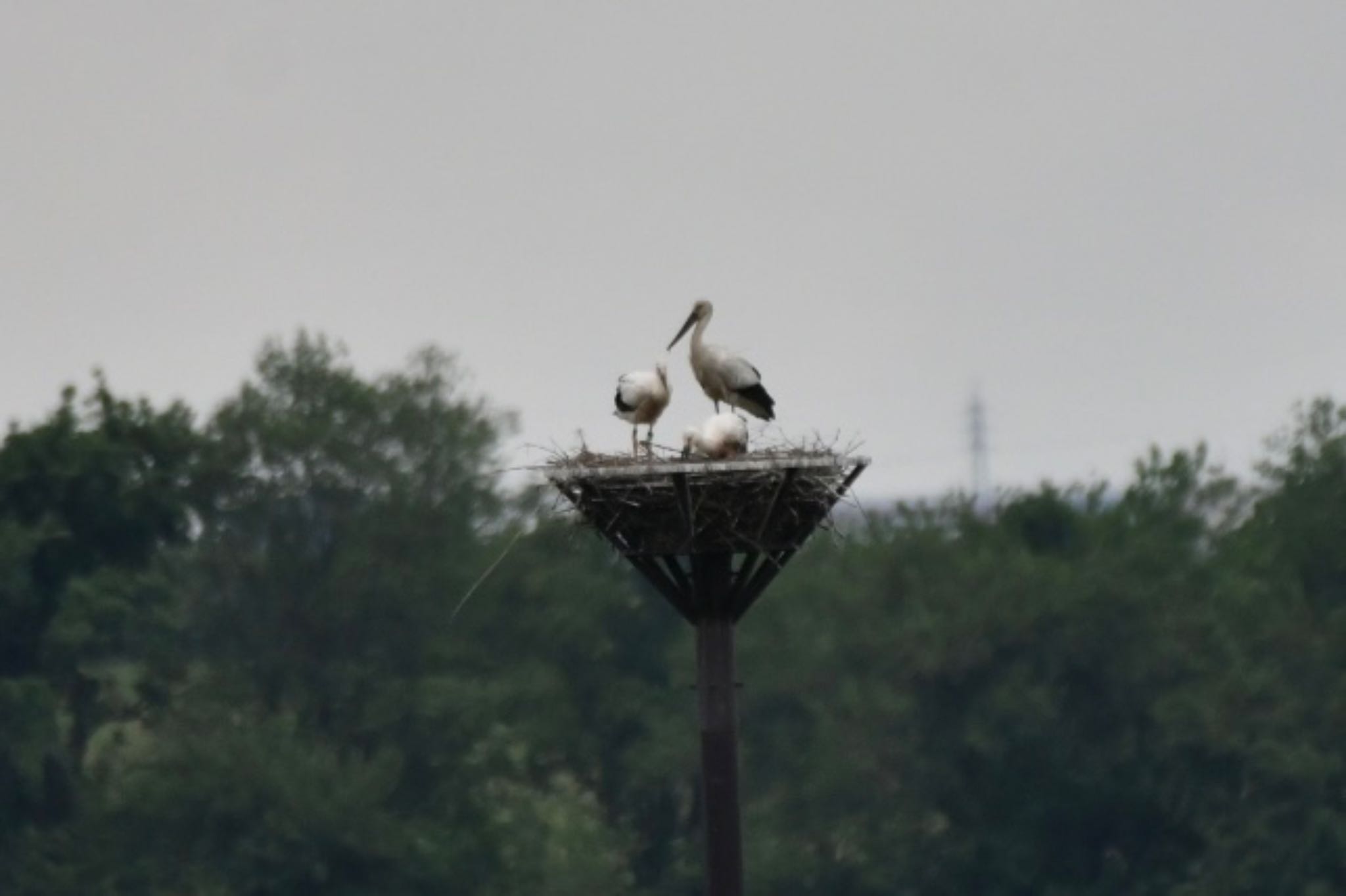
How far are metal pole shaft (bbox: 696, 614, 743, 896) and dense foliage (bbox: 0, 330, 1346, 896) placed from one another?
3806cm

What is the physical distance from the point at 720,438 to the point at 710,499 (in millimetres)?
503

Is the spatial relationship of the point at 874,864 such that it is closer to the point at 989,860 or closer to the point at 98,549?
the point at 989,860

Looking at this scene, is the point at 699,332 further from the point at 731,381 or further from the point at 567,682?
the point at 567,682

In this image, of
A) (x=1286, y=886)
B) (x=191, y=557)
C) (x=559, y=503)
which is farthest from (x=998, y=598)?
(x=559, y=503)

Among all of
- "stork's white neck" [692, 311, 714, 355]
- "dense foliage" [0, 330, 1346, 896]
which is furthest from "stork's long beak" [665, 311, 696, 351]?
"dense foliage" [0, 330, 1346, 896]

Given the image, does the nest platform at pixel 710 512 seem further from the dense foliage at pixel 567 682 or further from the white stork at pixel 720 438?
the dense foliage at pixel 567 682

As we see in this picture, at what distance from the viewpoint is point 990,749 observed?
209ft

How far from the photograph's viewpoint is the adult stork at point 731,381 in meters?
24.5

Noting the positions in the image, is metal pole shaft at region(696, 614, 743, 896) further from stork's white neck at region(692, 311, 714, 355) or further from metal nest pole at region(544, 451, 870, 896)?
stork's white neck at region(692, 311, 714, 355)

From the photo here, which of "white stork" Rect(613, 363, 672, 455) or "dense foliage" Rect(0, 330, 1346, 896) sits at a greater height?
"dense foliage" Rect(0, 330, 1346, 896)

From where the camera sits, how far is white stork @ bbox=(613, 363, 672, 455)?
968 inches

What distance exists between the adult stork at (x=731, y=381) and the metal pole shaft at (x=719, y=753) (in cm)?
242

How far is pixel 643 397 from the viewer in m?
24.6

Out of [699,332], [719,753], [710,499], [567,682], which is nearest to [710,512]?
[710,499]
